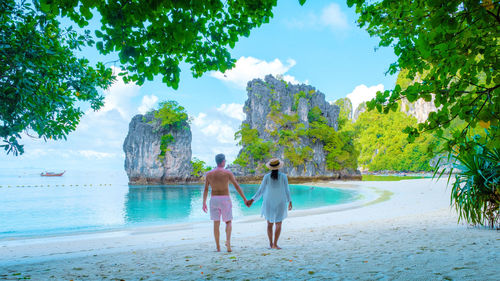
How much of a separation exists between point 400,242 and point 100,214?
15953 mm

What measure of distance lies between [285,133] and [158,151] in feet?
66.2

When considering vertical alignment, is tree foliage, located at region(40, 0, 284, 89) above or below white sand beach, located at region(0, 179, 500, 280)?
above

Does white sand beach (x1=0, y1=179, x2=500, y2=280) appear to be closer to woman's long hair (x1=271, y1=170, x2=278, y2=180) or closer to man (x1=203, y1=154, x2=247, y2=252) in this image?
man (x1=203, y1=154, x2=247, y2=252)

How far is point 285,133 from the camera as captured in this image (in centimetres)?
4266

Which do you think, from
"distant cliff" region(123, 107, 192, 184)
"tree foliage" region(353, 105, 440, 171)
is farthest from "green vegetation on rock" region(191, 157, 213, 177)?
"tree foliage" region(353, 105, 440, 171)

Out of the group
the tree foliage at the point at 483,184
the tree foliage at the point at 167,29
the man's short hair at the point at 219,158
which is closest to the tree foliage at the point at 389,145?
the tree foliage at the point at 483,184

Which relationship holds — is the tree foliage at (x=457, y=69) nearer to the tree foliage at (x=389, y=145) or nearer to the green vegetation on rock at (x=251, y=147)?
the green vegetation on rock at (x=251, y=147)

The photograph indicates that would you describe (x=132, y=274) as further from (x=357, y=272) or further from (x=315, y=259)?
(x=357, y=272)

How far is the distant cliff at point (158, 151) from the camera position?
43906mm

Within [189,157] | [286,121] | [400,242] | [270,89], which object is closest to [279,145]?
[286,121]

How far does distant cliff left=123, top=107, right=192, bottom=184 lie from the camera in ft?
144

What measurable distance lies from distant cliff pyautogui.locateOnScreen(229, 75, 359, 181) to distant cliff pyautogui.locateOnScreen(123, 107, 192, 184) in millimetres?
8640

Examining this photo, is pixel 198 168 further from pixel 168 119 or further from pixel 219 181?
pixel 219 181

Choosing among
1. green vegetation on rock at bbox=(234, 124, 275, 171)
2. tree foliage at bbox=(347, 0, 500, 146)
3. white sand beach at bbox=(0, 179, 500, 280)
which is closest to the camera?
tree foliage at bbox=(347, 0, 500, 146)
